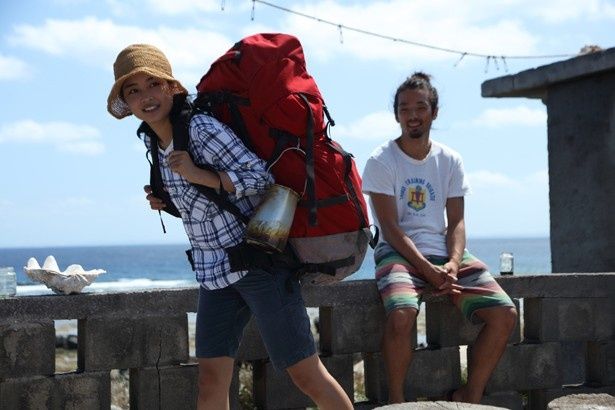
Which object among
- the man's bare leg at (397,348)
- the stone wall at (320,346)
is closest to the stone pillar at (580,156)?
the stone wall at (320,346)

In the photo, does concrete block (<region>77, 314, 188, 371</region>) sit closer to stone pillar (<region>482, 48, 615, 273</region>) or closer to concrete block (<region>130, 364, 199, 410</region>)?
concrete block (<region>130, 364, 199, 410</region>)

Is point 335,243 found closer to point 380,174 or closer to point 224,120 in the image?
point 224,120

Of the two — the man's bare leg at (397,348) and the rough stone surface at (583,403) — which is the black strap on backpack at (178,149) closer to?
the man's bare leg at (397,348)

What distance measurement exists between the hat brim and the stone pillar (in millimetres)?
5650

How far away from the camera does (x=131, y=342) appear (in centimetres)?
503

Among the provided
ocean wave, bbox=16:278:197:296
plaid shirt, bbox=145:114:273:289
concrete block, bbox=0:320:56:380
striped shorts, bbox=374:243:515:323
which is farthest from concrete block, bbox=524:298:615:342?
concrete block, bbox=0:320:56:380

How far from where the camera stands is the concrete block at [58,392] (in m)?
4.81

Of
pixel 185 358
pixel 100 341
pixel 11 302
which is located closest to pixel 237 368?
pixel 185 358

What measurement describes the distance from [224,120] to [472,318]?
223 cm

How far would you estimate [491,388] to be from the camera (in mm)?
6043

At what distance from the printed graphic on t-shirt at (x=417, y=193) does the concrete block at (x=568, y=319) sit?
1.19 metres

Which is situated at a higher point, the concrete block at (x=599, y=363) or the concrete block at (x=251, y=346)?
the concrete block at (x=251, y=346)

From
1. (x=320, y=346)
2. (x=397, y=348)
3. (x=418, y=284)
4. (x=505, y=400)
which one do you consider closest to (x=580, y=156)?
(x=505, y=400)

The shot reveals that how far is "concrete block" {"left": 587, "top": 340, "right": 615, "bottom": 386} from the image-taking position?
6.45m
